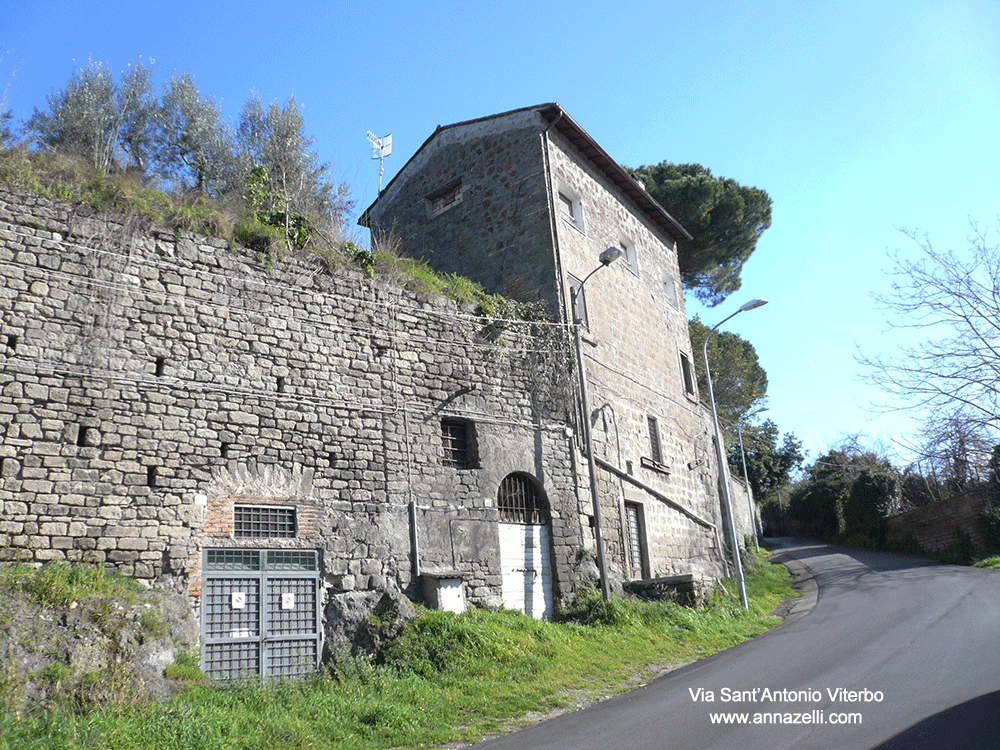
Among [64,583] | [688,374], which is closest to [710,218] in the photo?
[688,374]

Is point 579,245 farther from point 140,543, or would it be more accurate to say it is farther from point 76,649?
point 76,649

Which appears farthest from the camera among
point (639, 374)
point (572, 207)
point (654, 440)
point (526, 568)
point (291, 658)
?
point (639, 374)

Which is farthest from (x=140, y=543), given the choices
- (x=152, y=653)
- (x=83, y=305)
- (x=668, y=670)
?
(x=668, y=670)

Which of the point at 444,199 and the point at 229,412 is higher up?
the point at 444,199

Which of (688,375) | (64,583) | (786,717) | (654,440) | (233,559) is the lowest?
(786,717)

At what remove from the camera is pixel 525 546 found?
38.5ft

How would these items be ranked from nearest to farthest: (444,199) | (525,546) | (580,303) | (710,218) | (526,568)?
(526,568) → (525,546) → (580,303) → (444,199) → (710,218)

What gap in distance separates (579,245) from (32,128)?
1123cm

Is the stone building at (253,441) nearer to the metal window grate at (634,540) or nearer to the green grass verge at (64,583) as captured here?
the green grass verge at (64,583)

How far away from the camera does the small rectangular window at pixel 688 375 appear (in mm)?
19984

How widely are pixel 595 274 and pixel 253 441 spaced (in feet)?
29.6

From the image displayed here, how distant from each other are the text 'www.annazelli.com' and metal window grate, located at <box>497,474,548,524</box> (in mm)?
5287

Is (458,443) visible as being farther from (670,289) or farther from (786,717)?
(670,289)

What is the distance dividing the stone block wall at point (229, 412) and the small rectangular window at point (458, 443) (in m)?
0.17
